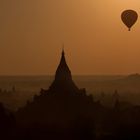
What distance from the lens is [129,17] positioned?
4.21 meters

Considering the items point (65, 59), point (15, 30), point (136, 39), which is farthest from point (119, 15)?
point (15, 30)

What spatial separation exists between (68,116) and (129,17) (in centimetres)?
89

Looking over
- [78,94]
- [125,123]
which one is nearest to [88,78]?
[78,94]

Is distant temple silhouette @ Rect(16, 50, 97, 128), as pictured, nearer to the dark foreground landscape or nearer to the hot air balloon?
the dark foreground landscape

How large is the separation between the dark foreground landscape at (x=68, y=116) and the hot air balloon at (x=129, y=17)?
17.2 inches

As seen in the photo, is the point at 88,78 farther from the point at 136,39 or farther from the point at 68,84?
the point at 136,39

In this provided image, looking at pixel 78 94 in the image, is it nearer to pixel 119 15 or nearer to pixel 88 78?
pixel 88 78

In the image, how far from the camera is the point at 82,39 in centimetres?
429

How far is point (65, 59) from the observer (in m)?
4.18

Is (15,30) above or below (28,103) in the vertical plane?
above

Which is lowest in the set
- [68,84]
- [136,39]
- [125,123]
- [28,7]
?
[125,123]

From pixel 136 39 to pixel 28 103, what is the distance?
3.21 feet

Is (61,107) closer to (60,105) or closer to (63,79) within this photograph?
(60,105)

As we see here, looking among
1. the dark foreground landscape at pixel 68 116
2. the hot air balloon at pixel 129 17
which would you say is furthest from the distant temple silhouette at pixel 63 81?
the hot air balloon at pixel 129 17
